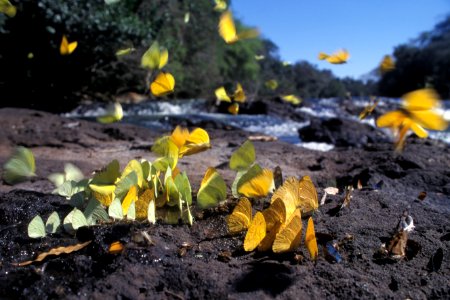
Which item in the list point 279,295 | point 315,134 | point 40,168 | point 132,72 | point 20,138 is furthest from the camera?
point 132,72

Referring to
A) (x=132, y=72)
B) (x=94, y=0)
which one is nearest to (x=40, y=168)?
(x=94, y=0)

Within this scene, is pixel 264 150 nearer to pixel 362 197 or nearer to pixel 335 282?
pixel 362 197

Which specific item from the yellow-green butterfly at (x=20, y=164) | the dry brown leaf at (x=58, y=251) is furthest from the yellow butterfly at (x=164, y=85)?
the dry brown leaf at (x=58, y=251)

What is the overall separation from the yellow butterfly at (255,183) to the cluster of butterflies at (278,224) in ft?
0.27

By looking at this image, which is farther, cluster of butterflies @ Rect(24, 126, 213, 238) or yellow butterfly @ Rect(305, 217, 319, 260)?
cluster of butterflies @ Rect(24, 126, 213, 238)

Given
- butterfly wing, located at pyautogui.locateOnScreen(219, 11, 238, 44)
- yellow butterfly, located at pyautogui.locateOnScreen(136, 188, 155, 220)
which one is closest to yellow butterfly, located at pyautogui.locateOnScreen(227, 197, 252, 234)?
yellow butterfly, located at pyautogui.locateOnScreen(136, 188, 155, 220)

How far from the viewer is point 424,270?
1154 mm

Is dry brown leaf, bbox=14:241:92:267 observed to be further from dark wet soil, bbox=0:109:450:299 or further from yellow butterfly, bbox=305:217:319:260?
yellow butterfly, bbox=305:217:319:260

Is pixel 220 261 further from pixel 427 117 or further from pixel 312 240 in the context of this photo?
pixel 427 117

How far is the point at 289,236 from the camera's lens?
3.91 ft

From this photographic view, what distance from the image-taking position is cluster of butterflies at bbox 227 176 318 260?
119 centimetres

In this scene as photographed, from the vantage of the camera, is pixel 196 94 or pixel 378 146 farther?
pixel 196 94

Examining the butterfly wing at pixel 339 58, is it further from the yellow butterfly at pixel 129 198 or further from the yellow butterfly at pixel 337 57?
the yellow butterfly at pixel 129 198

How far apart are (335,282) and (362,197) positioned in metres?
0.67
